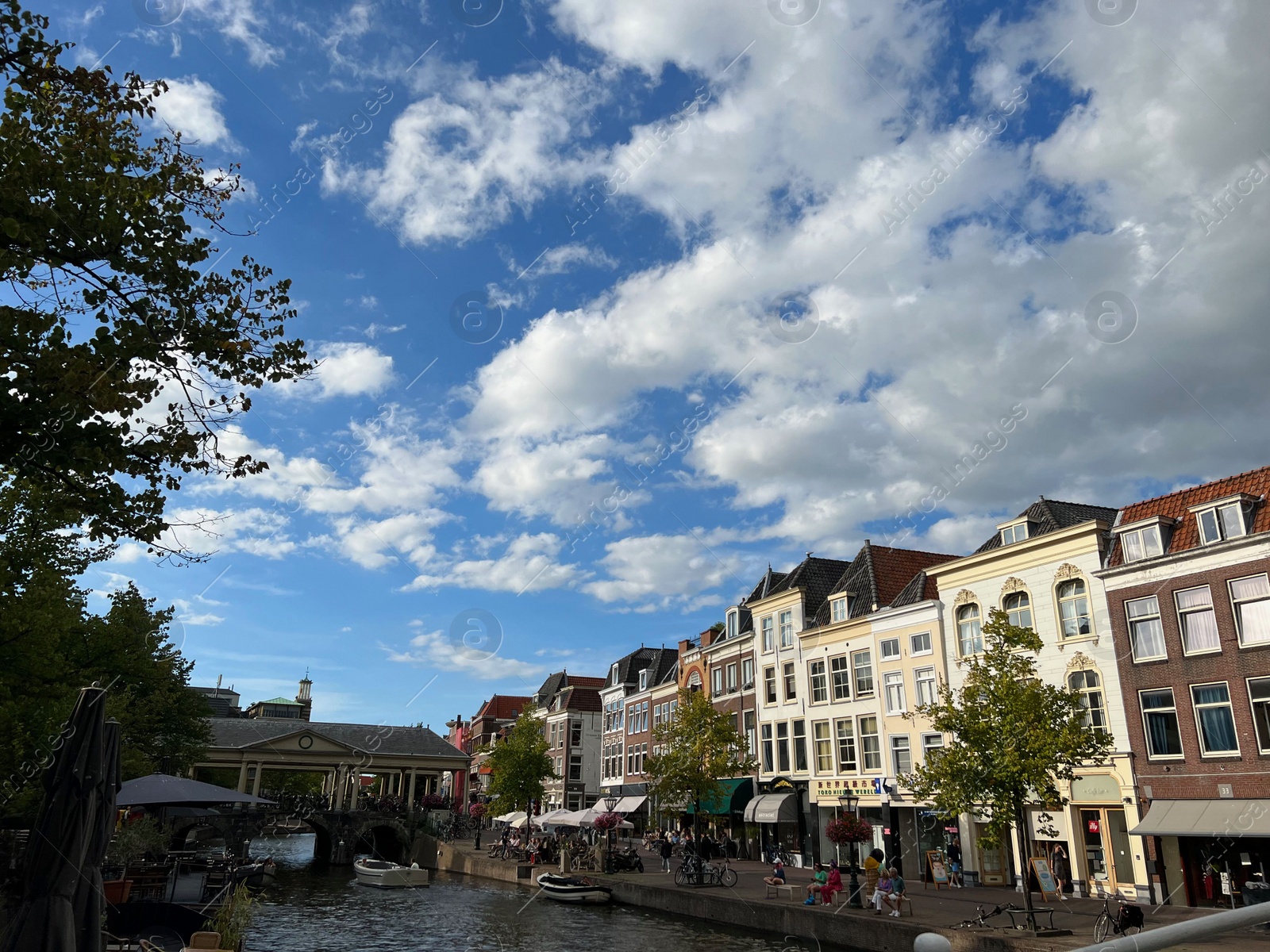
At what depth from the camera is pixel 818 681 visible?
155ft

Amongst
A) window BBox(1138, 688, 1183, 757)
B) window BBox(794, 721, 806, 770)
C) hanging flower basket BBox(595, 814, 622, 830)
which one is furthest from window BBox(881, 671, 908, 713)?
hanging flower basket BBox(595, 814, 622, 830)

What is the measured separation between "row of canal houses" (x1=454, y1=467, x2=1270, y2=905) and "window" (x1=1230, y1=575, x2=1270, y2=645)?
52mm

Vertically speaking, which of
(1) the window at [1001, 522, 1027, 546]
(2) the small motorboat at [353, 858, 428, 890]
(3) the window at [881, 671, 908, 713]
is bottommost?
(2) the small motorboat at [353, 858, 428, 890]

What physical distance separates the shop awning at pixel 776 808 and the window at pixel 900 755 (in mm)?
8158

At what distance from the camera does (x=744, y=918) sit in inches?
1156

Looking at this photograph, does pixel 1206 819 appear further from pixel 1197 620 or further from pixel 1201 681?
pixel 1197 620

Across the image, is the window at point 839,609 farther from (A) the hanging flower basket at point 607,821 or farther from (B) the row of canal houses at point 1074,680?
(A) the hanging flower basket at point 607,821

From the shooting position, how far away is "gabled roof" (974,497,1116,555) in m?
35.2

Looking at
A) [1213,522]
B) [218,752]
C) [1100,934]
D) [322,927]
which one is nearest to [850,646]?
[1213,522]

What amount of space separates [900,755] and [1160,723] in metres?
13.5

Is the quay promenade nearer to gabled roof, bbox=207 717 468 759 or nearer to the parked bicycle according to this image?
the parked bicycle

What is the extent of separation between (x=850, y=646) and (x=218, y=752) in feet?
163

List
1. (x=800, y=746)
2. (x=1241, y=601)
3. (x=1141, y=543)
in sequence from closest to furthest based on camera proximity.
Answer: (x=1241, y=601) → (x=1141, y=543) → (x=800, y=746)

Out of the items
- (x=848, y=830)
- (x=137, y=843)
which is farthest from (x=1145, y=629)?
(x=137, y=843)
